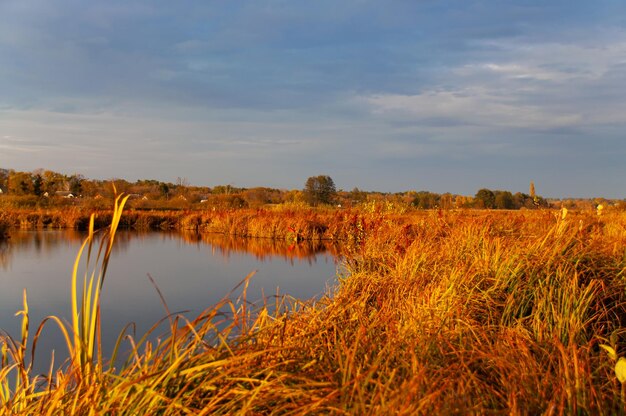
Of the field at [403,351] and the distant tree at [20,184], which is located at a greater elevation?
the distant tree at [20,184]

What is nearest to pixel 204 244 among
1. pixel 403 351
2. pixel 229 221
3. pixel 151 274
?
pixel 229 221

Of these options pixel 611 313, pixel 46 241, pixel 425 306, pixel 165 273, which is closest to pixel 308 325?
pixel 425 306

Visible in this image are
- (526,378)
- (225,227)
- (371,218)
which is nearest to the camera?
(526,378)

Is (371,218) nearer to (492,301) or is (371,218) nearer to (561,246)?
(561,246)

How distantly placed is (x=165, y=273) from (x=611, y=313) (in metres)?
8.98

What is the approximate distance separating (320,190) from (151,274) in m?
27.1

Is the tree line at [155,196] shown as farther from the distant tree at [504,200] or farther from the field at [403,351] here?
the field at [403,351]

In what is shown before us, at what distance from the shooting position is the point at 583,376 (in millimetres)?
2385

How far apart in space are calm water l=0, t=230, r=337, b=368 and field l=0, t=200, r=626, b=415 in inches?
43.3

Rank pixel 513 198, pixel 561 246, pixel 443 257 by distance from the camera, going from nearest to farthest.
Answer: pixel 561 246 → pixel 443 257 → pixel 513 198

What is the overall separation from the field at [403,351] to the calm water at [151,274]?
3.61ft

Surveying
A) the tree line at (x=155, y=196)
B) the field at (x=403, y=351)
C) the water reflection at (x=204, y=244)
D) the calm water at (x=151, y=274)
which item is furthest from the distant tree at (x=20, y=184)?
the field at (x=403, y=351)

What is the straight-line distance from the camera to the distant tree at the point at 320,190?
3734cm

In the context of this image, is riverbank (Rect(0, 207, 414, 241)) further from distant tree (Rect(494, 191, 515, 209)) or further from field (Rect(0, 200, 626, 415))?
distant tree (Rect(494, 191, 515, 209))
